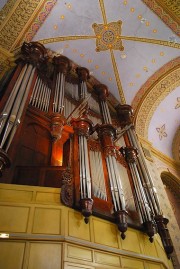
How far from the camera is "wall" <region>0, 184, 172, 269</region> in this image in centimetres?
291

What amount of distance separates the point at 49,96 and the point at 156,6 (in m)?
3.97

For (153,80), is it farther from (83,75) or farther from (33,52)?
(33,52)

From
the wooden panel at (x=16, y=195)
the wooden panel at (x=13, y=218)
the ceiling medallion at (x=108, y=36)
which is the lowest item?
the wooden panel at (x=13, y=218)

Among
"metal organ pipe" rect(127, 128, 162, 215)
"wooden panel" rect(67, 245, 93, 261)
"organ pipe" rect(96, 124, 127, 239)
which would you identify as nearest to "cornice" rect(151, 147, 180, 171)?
"metal organ pipe" rect(127, 128, 162, 215)

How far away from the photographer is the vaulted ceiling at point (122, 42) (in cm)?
695

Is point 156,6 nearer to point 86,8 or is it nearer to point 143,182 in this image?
point 86,8

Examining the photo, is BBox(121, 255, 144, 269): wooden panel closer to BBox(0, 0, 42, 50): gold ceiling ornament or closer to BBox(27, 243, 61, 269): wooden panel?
BBox(27, 243, 61, 269): wooden panel

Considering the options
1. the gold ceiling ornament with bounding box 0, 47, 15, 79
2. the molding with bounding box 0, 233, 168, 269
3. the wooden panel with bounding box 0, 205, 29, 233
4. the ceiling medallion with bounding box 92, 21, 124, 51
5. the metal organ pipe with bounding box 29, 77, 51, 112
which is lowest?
the molding with bounding box 0, 233, 168, 269

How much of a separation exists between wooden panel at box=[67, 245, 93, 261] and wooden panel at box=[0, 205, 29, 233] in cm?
63

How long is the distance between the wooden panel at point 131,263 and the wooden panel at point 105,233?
0.24 metres

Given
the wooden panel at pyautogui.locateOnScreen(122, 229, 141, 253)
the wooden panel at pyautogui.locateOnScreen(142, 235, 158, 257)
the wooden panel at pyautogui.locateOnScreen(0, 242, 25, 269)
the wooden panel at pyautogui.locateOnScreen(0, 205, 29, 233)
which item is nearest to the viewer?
the wooden panel at pyautogui.locateOnScreen(0, 242, 25, 269)

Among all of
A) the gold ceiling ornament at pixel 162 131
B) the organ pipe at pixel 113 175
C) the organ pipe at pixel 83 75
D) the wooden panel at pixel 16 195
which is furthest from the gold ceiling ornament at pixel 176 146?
the wooden panel at pixel 16 195

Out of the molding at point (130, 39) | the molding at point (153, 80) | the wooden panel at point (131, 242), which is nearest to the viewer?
the wooden panel at point (131, 242)

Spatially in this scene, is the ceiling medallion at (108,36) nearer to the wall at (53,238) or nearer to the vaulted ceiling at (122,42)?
the vaulted ceiling at (122,42)
